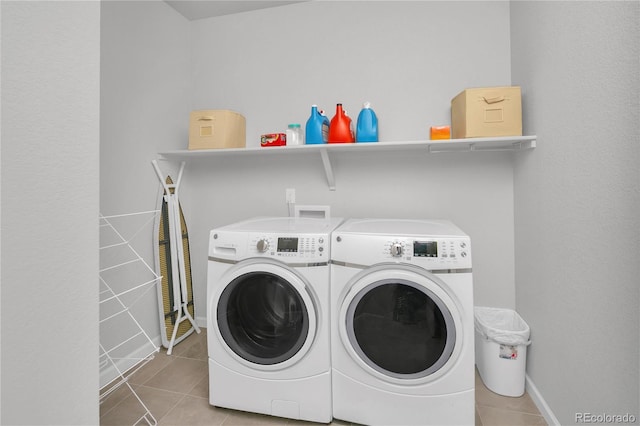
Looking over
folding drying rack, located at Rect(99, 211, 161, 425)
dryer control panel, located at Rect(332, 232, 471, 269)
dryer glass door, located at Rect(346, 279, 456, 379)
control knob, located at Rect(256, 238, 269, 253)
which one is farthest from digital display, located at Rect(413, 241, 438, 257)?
folding drying rack, located at Rect(99, 211, 161, 425)

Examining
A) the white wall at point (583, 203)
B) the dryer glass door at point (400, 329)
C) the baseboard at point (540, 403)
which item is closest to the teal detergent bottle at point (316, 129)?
the dryer glass door at point (400, 329)

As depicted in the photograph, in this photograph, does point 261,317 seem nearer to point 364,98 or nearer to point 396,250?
point 396,250

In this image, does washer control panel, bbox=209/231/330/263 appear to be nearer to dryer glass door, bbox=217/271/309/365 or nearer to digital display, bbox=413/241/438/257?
dryer glass door, bbox=217/271/309/365

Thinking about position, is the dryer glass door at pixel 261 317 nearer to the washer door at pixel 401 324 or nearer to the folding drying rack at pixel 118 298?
the washer door at pixel 401 324

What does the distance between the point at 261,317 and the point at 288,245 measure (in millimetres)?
426

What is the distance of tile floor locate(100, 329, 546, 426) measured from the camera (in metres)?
1.68

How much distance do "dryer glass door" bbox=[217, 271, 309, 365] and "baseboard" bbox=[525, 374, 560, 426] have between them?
130 cm

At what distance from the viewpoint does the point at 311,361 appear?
1.64 m

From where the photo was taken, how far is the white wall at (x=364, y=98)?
2215 millimetres

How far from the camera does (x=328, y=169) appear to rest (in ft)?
7.61

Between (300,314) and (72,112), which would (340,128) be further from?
(72,112)

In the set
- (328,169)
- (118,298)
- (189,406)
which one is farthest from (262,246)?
(118,298)

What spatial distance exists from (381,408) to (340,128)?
64.5 inches

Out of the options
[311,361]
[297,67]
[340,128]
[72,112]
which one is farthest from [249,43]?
[311,361]
